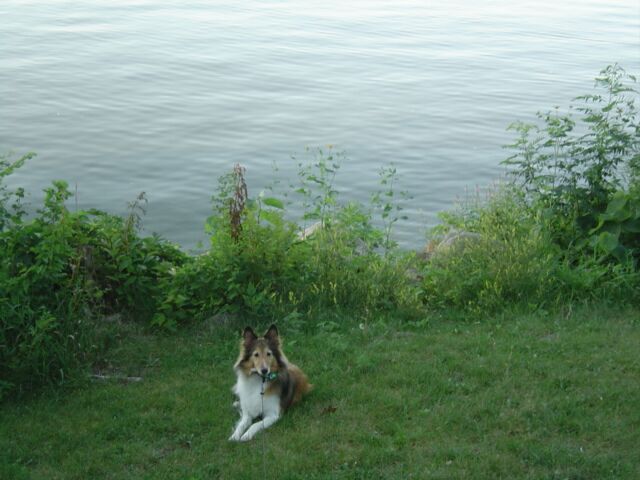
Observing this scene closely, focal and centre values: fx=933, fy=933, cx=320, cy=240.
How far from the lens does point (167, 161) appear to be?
19938mm

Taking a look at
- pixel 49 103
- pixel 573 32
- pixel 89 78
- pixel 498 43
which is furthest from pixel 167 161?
pixel 573 32

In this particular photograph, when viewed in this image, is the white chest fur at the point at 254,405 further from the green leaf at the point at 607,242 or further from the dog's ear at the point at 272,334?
the green leaf at the point at 607,242

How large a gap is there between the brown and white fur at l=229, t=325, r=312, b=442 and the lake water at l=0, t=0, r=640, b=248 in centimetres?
825

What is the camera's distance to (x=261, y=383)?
8125 mm

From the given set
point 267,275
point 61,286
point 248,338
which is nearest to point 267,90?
point 267,275

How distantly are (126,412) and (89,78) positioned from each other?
18.7m

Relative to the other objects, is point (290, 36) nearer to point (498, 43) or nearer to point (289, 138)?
point (498, 43)

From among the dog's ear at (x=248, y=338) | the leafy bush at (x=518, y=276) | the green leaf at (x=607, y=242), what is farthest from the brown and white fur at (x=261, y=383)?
the green leaf at (x=607, y=242)

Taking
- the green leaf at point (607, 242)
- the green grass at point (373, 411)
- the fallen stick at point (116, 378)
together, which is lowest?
the fallen stick at point (116, 378)

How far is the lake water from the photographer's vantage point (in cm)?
1931

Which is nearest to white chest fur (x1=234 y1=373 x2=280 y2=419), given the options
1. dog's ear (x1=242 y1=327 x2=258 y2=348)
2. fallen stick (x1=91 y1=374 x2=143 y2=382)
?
dog's ear (x1=242 y1=327 x2=258 y2=348)

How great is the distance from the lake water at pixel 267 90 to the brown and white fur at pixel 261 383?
27.1 ft

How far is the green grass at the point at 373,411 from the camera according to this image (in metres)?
7.12

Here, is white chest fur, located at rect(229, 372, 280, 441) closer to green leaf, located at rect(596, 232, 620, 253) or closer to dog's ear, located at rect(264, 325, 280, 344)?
dog's ear, located at rect(264, 325, 280, 344)
